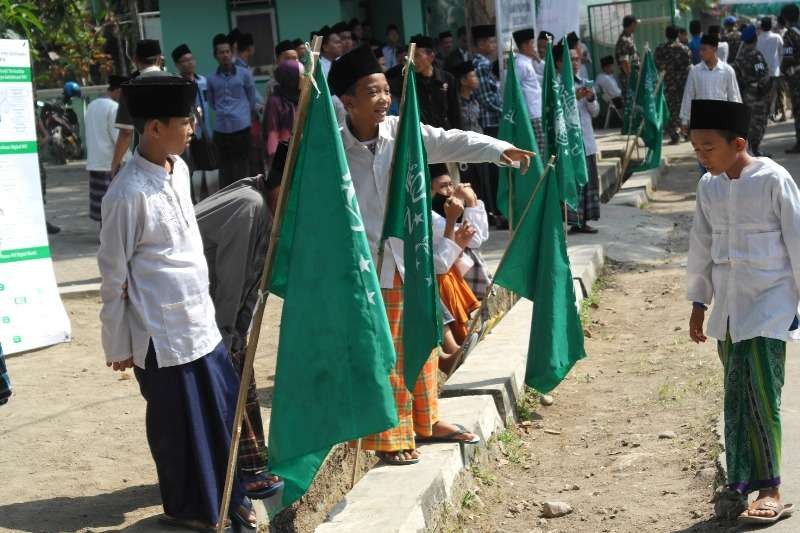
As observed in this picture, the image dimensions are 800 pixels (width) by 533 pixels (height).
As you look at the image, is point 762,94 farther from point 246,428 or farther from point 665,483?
point 246,428

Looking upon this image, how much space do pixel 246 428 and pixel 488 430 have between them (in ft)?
5.48

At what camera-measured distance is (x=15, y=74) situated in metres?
7.57

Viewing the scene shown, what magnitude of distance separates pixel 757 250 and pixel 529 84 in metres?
7.41

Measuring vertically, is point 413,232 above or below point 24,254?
above

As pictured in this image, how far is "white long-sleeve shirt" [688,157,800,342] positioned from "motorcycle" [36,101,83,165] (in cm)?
1882

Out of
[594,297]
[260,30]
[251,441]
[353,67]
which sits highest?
[260,30]

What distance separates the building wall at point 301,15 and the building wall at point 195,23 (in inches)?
33.3

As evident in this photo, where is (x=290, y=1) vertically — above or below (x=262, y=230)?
above

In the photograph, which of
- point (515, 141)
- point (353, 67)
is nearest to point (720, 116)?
point (353, 67)

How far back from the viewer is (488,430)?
627 cm

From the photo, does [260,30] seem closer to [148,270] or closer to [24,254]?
[24,254]

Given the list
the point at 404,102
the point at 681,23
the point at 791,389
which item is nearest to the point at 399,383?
the point at 404,102

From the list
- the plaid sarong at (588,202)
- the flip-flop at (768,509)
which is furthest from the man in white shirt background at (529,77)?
the flip-flop at (768,509)

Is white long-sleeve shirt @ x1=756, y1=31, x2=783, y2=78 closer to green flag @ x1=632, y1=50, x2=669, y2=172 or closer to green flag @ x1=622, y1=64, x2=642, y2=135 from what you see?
green flag @ x1=622, y1=64, x2=642, y2=135
